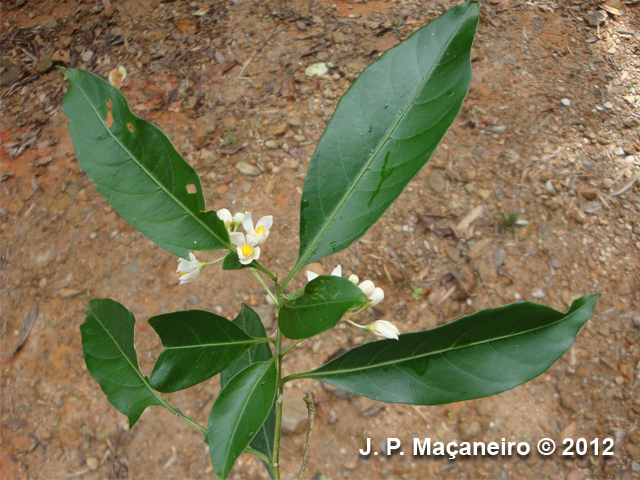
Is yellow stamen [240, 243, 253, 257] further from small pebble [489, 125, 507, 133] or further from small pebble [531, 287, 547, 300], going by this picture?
small pebble [489, 125, 507, 133]

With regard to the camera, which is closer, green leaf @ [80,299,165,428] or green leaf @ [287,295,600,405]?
green leaf @ [287,295,600,405]

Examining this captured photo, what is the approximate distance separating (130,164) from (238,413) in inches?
20.3

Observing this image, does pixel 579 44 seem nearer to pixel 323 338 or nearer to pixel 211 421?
pixel 323 338

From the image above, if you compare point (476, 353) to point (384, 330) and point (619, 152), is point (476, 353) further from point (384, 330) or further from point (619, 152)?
point (619, 152)

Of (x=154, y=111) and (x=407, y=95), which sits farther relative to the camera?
(x=154, y=111)

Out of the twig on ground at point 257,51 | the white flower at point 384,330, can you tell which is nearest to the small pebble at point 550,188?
the white flower at point 384,330

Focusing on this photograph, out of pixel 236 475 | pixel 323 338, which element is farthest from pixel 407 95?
pixel 236 475

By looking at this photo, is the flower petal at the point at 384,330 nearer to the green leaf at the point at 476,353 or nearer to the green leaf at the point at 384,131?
the green leaf at the point at 476,353

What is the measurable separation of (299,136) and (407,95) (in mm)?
1769

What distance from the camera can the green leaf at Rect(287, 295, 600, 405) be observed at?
0.80m

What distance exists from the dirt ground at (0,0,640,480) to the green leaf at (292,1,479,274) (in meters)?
1.30

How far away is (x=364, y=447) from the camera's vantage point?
190cm

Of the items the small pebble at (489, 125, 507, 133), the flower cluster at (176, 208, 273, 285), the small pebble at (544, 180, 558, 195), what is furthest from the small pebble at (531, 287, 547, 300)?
the flower cluster at (176, 208, 273, 285)

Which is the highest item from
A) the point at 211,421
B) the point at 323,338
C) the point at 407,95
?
the point at 407,95
